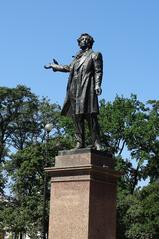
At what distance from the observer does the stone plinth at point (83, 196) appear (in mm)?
12148

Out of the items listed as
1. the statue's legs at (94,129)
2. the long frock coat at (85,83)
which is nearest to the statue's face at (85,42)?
the long frock coat at (85,83)

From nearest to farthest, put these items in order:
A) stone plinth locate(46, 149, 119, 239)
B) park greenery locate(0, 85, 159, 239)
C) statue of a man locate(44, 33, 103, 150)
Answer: stone plinth locate(46, 149, 119, 239) → statue of a man locate(44, 33, 103, 150) → park greenery locate(0, 85, 159, 239)

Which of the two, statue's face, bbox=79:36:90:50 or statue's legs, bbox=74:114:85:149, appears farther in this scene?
statue's face, bbox=79:36:90:50

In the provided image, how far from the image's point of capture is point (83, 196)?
1225 cm

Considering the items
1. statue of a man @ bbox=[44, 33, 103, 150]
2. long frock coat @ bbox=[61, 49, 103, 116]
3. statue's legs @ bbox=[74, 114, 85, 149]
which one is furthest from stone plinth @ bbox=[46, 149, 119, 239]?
long frock coat @ bbox=[61, 49, 103, 116]

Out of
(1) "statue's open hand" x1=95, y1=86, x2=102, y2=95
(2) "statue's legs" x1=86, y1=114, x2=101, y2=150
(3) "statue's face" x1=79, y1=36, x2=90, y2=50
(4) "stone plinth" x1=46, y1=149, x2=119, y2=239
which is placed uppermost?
(3) "statue's face" x1=79, y1=36, x2=90, y2=50

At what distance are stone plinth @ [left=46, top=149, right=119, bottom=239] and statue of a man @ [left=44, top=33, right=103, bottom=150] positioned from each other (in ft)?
2.14

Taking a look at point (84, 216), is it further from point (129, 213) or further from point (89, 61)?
point (129, 213)

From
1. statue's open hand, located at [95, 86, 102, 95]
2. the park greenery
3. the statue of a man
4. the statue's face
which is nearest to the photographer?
statue's open hand, located at [95, 86, 102, 95]

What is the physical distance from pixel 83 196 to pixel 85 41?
390cm

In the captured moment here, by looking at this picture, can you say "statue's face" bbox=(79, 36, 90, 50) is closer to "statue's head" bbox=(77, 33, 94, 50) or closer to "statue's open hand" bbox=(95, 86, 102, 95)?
"statue's head" bbox=(77, 33, 94, 50)

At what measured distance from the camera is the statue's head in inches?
539

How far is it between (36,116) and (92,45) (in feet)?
122

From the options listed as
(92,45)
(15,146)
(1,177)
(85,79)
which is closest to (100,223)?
(85,79)
